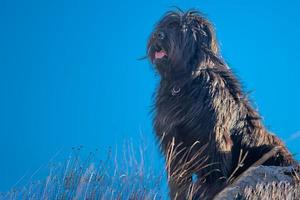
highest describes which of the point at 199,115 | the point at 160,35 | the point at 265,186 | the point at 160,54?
the point at 160,35

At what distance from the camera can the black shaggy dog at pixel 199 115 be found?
5188 millimetres

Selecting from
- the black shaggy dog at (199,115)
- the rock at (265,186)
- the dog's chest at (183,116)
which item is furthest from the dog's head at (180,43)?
the rock at (265,186)

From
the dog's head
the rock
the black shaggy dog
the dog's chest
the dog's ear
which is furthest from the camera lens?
the dog's ear

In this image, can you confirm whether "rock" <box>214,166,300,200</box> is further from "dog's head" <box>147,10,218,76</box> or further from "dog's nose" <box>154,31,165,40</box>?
"dog's nose" <box>154,31,165,40</box>

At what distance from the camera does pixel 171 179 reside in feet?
16.7

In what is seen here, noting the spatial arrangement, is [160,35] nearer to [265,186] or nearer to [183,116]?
[183,116]

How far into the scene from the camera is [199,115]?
561 centimetres

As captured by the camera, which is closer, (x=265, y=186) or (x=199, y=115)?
(x=265, y=186)

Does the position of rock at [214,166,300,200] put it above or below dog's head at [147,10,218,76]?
below

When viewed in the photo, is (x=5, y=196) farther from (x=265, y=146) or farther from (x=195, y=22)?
(x=195, y=22)

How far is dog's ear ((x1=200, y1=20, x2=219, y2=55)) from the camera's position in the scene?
21.0 feet

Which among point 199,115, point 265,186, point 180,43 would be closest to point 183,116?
point 199,115

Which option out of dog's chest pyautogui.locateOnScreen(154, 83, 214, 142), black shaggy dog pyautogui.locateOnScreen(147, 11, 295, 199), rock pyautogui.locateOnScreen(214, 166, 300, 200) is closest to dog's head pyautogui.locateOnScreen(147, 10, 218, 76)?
black shaggy dog pyautogui.locateOnScreen(147, 11, 295, 199)

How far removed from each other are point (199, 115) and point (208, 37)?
1.16m
